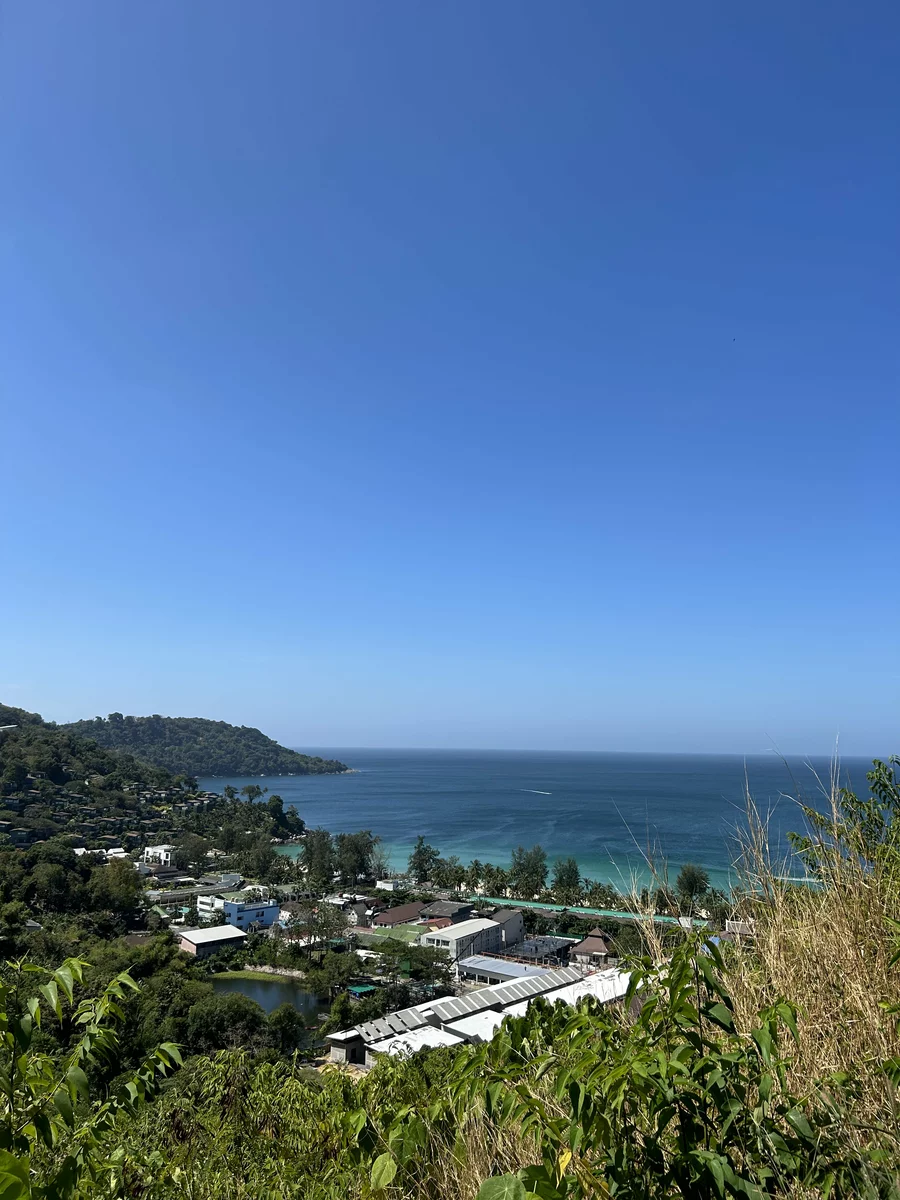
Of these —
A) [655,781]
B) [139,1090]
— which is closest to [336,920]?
[139,1090]

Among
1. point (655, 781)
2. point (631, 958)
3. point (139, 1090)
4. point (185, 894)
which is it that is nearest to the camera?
point (631, 958)

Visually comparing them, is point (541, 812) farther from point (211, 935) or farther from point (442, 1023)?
point (442, 1023)

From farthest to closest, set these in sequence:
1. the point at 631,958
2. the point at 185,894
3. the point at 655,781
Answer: the point at 655,781
the point at 185,894
the point at 631,958

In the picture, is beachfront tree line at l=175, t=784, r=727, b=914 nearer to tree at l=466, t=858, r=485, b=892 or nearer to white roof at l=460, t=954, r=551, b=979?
tree at l=466, t=858, r=485, b=892

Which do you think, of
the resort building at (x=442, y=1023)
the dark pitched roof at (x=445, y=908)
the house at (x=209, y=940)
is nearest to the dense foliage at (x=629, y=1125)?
the resort building at (x=442, y=1023)

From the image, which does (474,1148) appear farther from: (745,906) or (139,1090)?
→ (745,906)

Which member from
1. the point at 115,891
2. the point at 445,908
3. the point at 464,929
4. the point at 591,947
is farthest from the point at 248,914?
the point at 591,947

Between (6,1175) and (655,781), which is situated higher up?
(6,1175)
